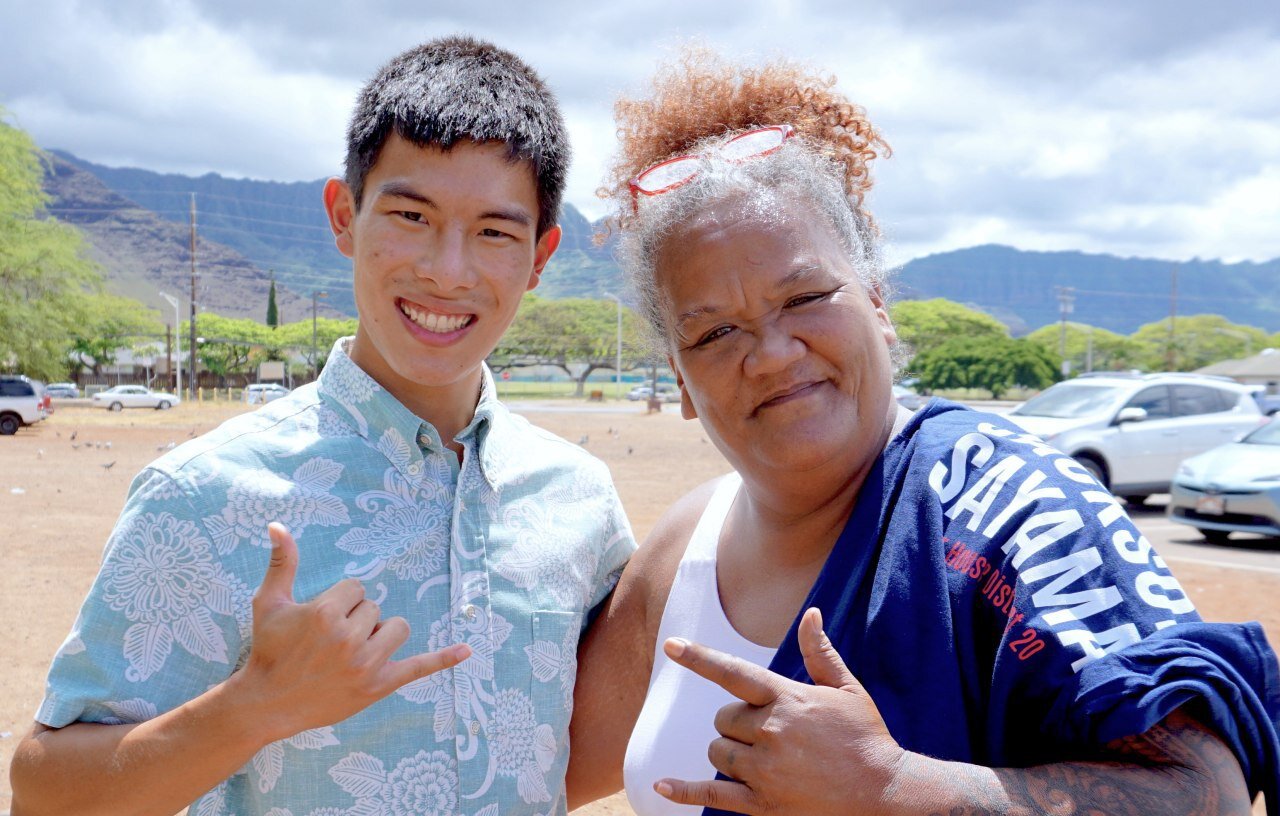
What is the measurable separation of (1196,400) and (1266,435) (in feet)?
6.24

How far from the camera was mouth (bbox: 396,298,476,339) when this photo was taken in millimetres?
2047

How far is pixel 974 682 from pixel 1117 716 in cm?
21

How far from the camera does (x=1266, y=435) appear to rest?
10.6 m

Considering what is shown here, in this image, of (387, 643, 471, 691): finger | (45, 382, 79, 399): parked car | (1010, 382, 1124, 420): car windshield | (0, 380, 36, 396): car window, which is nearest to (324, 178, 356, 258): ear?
(387, 643, 471, 691): finger

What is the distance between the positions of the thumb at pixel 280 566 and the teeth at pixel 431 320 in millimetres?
643

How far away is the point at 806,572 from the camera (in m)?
1.93

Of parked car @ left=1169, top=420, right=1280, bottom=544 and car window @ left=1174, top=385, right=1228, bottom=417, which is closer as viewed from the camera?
parked car @ left=1169, top=420, right=1280, bottom=544

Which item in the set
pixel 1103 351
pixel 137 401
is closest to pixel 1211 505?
pixel 137 401

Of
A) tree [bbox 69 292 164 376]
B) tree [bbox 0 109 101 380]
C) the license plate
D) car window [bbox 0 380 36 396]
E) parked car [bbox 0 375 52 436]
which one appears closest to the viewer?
the license plate

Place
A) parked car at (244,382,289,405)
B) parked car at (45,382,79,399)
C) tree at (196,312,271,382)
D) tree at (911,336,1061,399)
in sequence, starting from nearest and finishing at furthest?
parked car at (244,382,289,405) → parked car at (45,382,79,399) → tree at (911,336,1061,399) → tree at (196,312,271,382)

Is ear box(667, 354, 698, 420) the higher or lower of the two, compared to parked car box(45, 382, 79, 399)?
higher

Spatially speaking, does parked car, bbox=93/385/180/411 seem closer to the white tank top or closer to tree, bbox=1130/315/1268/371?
the white tank top

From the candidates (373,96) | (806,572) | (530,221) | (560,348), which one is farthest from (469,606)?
(560,348)

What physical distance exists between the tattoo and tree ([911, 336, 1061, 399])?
7371 centimetres
